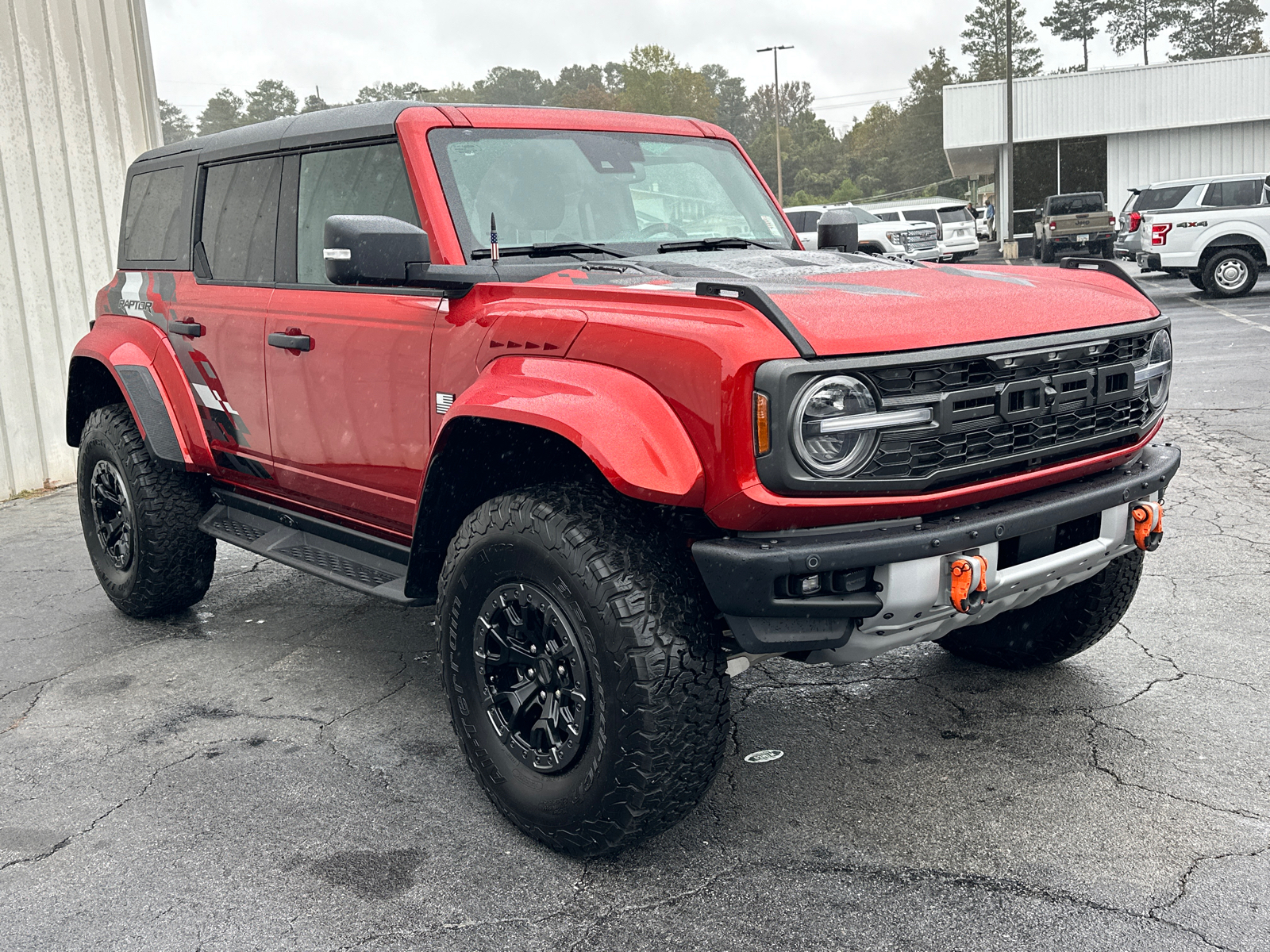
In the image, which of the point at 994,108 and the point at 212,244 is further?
the point at 994,108

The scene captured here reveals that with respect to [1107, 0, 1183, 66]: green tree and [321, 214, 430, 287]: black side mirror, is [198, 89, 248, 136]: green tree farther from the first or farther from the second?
[321, 214, 430, 287]: black side mirror

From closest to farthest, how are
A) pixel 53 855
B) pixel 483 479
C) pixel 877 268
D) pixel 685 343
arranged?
pixel 685 343 < pixel 53 855 < pixel 483 479 < pixel 877 268

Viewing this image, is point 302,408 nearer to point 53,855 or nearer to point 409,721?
point 409,721

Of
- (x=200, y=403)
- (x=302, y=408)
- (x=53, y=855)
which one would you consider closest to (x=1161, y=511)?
(x=302, y=408)

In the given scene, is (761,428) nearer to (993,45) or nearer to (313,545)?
(313,545)

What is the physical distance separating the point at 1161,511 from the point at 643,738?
1632mm

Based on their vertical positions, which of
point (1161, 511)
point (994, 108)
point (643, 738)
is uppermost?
point (994, 108)

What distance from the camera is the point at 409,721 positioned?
3961 mm

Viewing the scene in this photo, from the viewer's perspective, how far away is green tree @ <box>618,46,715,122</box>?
10964cm

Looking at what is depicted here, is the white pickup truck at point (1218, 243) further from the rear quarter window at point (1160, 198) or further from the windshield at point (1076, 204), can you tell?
→ the windshield at point (1076, 204)

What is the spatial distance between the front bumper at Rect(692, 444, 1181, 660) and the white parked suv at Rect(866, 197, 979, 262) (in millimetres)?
26882

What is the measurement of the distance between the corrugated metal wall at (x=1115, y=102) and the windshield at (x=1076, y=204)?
385 inches

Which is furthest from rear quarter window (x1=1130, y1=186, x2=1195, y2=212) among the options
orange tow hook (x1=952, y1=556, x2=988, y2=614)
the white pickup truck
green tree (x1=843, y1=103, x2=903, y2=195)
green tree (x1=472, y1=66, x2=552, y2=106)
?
green tree (x1=472, y1=66, x2=552, y2=106)

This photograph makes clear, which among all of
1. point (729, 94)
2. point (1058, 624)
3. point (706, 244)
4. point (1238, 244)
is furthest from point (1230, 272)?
point (729, 94)
